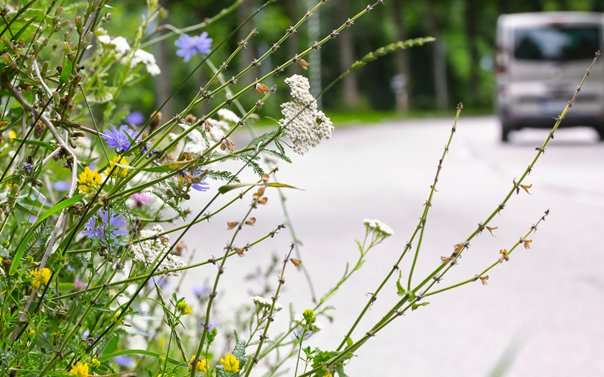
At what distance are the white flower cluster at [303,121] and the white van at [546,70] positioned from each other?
1787 cm

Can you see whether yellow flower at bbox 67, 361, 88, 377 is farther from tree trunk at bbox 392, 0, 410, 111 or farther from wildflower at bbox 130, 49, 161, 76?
tree trunk at bbox 392, 0, 410, 111

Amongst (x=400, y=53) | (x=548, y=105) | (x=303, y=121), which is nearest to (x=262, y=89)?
(x=303, y=121)

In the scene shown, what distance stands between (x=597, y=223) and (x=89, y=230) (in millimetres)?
7823

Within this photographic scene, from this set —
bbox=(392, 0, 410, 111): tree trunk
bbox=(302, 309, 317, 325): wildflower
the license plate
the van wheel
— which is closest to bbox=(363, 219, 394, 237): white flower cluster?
bbox=(302, 309, 317, 325): wildflower

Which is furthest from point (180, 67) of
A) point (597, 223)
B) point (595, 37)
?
point (597, 223)

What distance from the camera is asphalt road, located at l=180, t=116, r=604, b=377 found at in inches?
205

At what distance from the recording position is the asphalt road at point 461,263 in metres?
5.21

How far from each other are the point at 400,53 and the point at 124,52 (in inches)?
1966

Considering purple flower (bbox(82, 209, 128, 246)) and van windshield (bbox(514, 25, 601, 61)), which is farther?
van windshield (bbox(514, 25, 601, 61))

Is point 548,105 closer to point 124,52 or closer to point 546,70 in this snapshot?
point 546,70

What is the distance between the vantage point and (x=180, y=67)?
58750 millimetres

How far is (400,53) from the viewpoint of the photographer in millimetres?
52438

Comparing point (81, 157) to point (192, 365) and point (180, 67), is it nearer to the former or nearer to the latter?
point (192, 365)

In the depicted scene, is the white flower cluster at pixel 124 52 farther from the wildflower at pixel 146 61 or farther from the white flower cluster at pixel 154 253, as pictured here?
the white flower cluster at pixel 154 253
